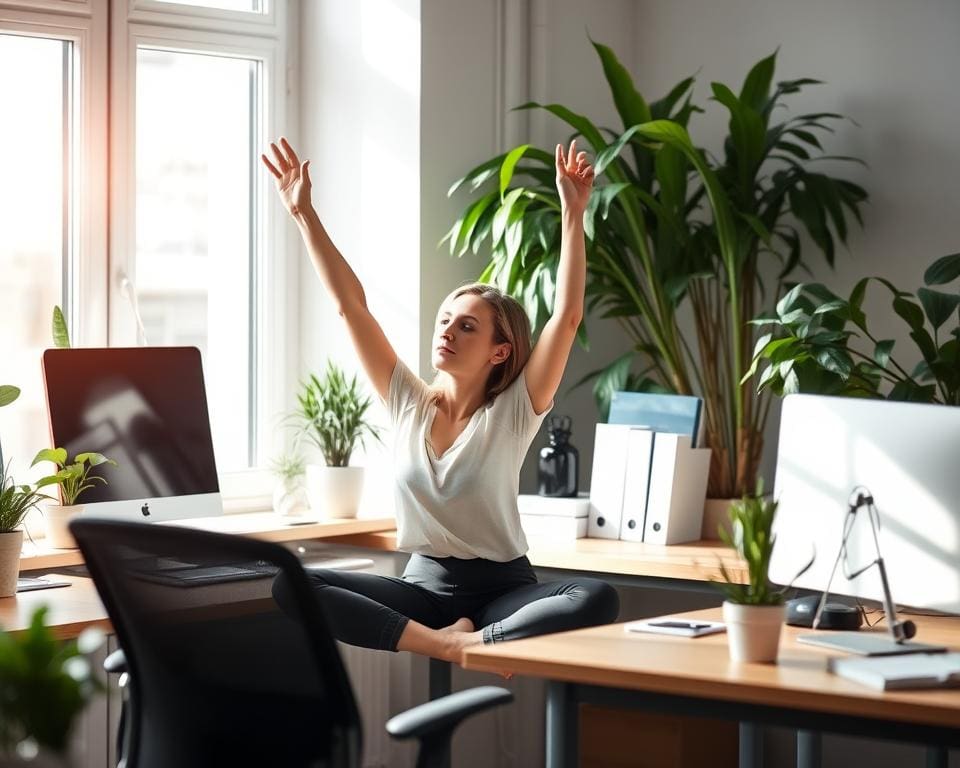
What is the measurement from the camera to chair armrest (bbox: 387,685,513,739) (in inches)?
72.6

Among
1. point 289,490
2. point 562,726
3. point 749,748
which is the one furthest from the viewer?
point 289,490

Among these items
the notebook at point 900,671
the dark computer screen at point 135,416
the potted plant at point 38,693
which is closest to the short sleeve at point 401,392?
the dark computer screen at point 135,416

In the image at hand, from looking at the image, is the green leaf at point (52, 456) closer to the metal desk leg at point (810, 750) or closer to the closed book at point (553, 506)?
the closed book at point (553, 506)

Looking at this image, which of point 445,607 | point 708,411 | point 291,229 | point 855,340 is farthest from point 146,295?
point 855,340

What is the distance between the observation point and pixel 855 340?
402cm

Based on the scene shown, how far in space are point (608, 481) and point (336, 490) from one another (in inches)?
29.4

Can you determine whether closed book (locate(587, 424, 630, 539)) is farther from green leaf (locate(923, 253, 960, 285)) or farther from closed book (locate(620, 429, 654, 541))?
green leaf (locate(923, 253, 960, 285))

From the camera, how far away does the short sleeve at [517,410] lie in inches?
132

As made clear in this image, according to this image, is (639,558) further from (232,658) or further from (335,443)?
(232,658)

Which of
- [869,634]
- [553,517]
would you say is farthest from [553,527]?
[869,634]

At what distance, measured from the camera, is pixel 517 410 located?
11.0 feet

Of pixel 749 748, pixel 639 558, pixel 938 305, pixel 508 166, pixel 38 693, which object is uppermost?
pixel 508 166

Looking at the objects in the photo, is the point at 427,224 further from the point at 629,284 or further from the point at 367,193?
the point at 629,284

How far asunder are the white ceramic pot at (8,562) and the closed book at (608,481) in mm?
1502
